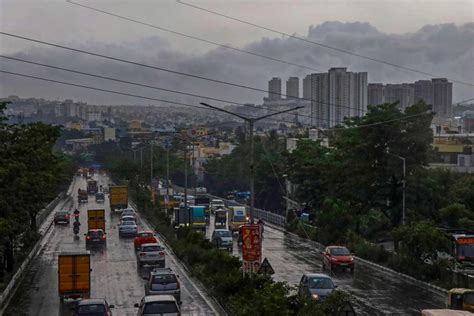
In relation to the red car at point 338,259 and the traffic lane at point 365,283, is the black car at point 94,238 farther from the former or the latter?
the red car at point 338,259

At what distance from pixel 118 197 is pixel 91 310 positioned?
68.7 meters

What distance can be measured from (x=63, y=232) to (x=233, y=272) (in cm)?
4145

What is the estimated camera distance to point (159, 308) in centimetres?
2372

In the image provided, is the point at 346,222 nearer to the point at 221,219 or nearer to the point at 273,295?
the point at 221,219

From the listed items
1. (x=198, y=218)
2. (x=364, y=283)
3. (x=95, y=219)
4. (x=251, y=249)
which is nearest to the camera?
(x=251, y=249)

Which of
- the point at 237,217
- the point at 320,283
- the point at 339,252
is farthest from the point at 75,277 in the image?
the point at 237,217

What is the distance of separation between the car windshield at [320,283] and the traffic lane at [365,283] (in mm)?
1403

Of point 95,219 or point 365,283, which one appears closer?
point 365,283

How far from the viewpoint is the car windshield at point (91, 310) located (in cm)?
2416

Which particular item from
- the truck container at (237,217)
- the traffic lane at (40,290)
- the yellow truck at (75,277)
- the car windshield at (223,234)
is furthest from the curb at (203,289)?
the truck container at (237,217)

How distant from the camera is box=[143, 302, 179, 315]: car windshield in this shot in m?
23.6

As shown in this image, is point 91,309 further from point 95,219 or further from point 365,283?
point 95,219

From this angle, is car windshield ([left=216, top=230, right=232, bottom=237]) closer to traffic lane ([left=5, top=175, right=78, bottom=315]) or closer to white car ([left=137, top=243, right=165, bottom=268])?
traffic lane ([left=5, top=175, right=78, bottom=315])

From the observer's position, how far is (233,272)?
31.8 m
